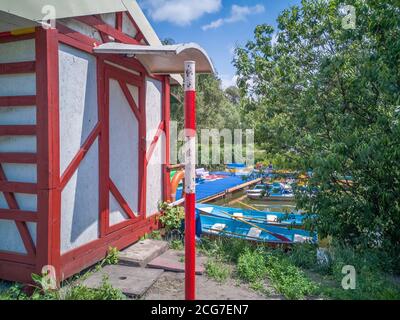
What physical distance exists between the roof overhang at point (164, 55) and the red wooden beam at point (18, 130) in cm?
141

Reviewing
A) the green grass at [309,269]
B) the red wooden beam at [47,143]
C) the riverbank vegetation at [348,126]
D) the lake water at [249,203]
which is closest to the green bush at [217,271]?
the green grass at [309,269]

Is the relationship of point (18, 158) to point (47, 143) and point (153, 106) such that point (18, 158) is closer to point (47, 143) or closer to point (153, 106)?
point (47, 143)

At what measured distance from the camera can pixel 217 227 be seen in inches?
329

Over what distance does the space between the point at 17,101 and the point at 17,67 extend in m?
0.39

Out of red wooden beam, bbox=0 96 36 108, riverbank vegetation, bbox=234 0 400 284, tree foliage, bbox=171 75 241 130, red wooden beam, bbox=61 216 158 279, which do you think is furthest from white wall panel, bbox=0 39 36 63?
tree foliage, bbox=171 75 241 130

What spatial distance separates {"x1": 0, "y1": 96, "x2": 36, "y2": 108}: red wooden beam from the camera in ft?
12.4

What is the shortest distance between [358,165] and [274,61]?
3.72 metres

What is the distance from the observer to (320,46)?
304 inches

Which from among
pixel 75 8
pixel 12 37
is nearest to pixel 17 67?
pixel 12 37

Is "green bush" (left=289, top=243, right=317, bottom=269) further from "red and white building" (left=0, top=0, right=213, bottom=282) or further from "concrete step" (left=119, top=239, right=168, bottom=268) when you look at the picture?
"red and white building" (left=0, top=0, right=213, bottom=282)

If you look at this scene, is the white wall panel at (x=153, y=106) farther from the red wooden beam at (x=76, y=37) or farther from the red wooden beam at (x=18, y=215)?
the red wooden beam at (x=18, y=215)

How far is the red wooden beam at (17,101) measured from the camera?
3.79 meters

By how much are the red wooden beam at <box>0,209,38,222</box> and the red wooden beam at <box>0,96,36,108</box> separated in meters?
1.23

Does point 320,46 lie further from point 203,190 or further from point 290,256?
point 203,190
